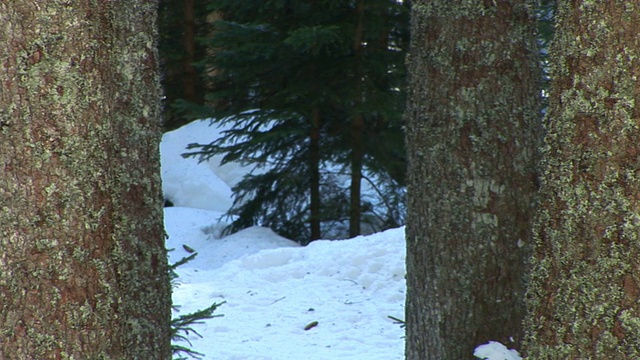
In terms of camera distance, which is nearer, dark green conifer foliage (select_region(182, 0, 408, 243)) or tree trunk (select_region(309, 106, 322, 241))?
dark green conifer foliage (select_region(182, 0, 408, 243))

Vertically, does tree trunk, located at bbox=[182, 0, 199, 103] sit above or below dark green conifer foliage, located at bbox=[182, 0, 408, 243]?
above

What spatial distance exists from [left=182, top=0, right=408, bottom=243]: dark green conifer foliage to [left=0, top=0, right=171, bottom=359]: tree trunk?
23.3 ft

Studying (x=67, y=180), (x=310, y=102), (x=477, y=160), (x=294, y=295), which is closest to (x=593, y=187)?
(x=477, y=160)

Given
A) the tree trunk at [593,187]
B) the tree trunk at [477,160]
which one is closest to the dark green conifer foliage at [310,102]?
the tree trunk at [477,160]

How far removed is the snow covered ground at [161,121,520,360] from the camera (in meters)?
5.95

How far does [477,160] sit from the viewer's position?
315cm

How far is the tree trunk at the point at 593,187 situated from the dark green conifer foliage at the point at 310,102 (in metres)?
7.09

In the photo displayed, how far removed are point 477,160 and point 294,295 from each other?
14.7 ft

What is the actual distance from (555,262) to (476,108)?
1082 millimetres

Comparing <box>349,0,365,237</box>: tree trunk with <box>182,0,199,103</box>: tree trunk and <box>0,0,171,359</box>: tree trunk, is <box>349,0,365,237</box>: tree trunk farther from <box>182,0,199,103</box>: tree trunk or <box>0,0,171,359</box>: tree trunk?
<box>0,0,171,359</box>: tree trunk

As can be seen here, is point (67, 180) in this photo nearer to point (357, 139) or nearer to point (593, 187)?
point (593, 187)

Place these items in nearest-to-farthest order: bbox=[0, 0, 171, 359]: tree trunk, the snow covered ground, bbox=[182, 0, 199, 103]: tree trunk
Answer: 1. bbox=[0, 0, 171, 359]: tree trunk
2. the snow covered ground
3. bbox=[182, 0, 199, 103]: tree trunk

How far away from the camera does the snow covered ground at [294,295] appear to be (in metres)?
Result: 5.95

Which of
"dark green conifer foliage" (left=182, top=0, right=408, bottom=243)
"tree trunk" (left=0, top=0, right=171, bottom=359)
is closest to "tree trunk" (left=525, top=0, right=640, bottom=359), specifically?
"tree trunk" (left=0, top=0, right=171, bottom=359)
